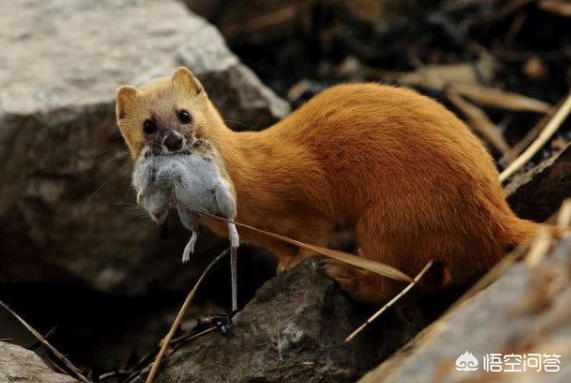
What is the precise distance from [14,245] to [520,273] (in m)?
3.48

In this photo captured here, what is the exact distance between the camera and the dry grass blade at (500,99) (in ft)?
18.6

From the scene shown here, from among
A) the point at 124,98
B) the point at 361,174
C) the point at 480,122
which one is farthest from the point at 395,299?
the point at 480,122

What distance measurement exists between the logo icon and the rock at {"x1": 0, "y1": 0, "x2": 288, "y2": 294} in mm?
2369

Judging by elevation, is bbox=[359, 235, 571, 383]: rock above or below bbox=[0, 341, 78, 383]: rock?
above

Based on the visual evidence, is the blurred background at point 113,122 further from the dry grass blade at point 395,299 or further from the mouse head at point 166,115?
the dry grass blade at point 395,299

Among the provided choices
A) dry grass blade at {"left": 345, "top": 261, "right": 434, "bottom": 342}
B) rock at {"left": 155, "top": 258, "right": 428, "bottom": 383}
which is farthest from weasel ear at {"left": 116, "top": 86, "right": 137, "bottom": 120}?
dry grass blade at {"left": 345, "top": 261, "right": 434, "bottom": 342}

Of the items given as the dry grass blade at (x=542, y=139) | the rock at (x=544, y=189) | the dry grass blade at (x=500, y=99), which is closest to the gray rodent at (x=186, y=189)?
the rock at (x=544, y=189)

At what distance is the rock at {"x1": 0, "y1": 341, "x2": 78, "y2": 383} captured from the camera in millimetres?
3248

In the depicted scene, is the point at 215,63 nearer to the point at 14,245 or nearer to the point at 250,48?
the point at 14,245

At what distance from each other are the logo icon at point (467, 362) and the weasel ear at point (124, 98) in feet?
6.83

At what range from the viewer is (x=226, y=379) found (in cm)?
334

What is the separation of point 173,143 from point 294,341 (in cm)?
101

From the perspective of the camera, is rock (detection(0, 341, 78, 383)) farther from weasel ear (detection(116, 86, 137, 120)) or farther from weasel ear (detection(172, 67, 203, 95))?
weasel ear (detection(172, 67, 203, 95))

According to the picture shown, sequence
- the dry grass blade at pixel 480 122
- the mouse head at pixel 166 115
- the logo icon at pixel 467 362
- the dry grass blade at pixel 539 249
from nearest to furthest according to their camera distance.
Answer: the logo icon at pixel 467 362, the dry grass blade at pixel 539 249, the mouse head at pixel 166 115, the dry grass blade at pixel 480 122
